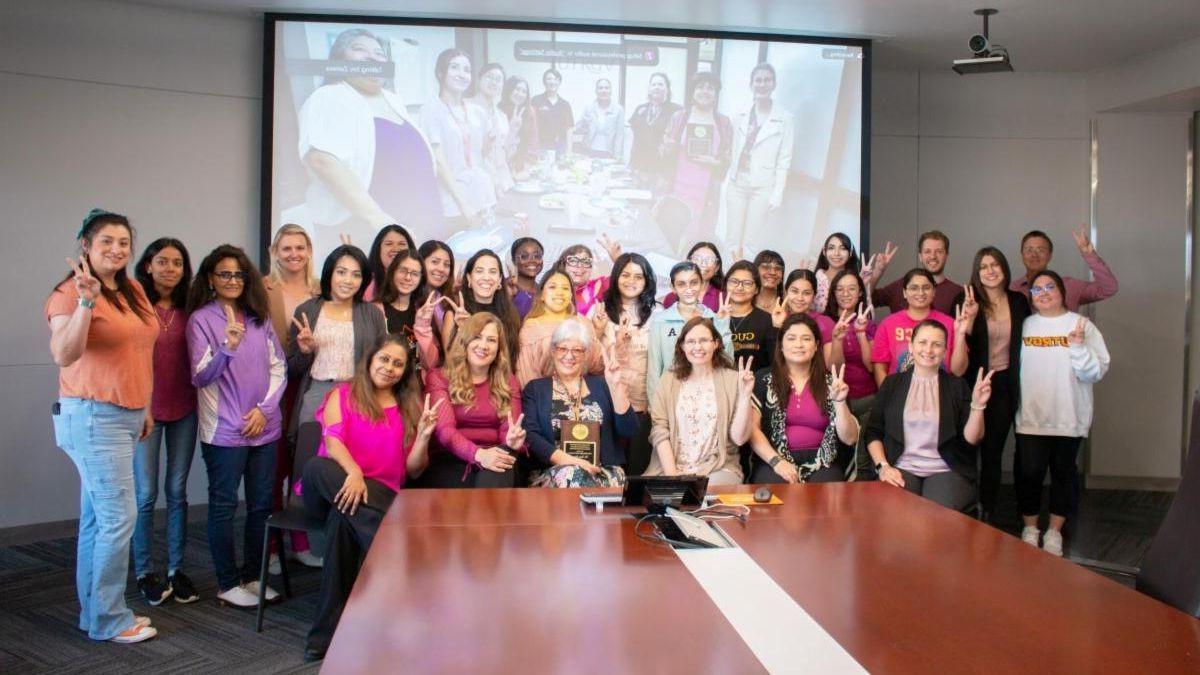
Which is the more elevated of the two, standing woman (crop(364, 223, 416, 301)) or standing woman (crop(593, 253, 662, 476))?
standing woman (crop(364, 223, 416, 301))

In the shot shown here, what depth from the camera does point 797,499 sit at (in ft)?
10.3

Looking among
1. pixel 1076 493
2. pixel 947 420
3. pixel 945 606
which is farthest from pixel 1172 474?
pixel 945 606

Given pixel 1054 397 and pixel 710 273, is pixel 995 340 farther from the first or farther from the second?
pixel 710 273

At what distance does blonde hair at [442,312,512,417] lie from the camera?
4.24 meters

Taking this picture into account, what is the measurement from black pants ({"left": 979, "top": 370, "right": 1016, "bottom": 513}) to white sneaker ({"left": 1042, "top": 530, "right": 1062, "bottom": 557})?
1.19 feet

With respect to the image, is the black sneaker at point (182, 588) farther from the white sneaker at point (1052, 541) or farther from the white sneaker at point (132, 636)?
the white sneaker at point (1052, 541)

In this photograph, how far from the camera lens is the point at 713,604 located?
2.08 metres

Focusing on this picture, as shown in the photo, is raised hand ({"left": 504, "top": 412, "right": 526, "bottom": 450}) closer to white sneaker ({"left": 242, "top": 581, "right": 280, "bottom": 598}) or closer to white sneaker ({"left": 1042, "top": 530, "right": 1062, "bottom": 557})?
white sneaker ({"left": 242, "top": 581, "right": 280, "bottom": 598})

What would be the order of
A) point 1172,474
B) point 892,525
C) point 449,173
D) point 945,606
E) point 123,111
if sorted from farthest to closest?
1. point 1172,474
2. point 449,173
3. point 123,111
4. point 892,525
5. point 945,606

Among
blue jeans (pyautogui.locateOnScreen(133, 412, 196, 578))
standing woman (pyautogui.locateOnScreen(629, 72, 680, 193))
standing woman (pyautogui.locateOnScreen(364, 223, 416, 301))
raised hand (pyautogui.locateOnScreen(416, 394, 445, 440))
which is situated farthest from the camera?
standing woman (pyautogui.locateOnScreen(629, 72, 680, 193))

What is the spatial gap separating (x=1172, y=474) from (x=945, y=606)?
6148mm

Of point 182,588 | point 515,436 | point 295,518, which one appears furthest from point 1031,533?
point 182,588

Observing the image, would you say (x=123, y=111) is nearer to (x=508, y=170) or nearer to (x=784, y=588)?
(x=508, y=170)

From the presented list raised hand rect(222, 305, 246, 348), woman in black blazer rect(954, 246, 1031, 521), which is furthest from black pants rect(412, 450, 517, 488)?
woman in black blazer rect(954, 246, 1031, 521)
